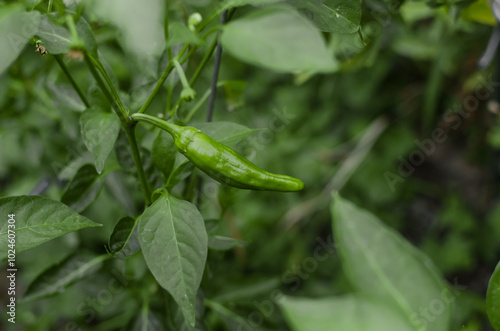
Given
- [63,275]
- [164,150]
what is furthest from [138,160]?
[63,275]

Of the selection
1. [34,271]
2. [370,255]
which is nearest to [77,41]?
[370,255]

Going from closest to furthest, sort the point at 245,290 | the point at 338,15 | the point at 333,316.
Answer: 1. the point at 333,316
2. the point at 338,15
3. the point at 245,290

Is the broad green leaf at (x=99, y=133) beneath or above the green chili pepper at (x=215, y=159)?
beneath

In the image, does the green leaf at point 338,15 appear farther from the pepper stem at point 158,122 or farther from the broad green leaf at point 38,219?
the broad green leaf at point 38,219

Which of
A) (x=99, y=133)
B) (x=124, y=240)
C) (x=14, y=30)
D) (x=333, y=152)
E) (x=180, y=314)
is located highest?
(x=14, y=30)

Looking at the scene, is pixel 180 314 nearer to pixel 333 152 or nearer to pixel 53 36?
pixel 53 36

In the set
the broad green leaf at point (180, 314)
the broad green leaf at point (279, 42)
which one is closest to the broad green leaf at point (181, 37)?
the broad green leaf at point (279, 42)

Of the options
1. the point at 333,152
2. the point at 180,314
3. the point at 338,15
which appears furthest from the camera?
the point at 333,152
